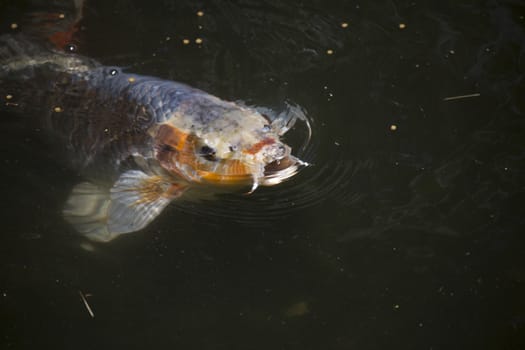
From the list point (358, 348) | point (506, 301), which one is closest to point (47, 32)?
point (358, 348)

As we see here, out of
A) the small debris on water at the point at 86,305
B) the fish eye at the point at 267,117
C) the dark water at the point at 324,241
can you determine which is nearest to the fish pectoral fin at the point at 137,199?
the dark water at the point at 324,241

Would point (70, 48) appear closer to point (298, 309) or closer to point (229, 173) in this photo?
point (229, 173)

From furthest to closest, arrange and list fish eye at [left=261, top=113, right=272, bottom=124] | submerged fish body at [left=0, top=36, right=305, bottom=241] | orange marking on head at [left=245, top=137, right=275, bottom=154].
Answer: fish eye at [left=261, top=113, right=272, bottom=124] < submerged fish body at [left=0, top=36, right=305, bottom=241] < orange marking on head at [left=245, top=137, right=275, bottom=154]

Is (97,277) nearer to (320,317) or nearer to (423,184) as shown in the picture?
(320,317)

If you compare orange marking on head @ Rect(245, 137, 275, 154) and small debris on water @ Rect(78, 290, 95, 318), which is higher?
orange marking on head @ Rect(245, 137, 275, 154)

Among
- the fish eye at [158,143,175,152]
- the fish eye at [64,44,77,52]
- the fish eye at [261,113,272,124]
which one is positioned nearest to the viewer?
the fish eye at [158,143,175,152]

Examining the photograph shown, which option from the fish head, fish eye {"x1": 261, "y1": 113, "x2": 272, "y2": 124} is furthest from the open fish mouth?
fish eye {"x1": 261, "y1": 113, "x2": 272, "y2": 124}

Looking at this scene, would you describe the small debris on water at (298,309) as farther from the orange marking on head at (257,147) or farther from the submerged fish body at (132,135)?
the orange marking on head at (257,147)

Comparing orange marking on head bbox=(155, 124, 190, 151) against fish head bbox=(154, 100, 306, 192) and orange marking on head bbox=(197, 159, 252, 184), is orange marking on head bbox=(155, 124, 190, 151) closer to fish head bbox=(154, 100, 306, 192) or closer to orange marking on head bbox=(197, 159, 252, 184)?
fish head bbox=(154, 100, 306, 192)

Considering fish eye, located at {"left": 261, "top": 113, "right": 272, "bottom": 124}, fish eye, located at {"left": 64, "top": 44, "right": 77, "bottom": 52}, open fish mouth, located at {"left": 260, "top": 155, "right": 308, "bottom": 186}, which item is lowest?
open fish mouth, located at {"left": 260, "top": 155, "right": 308, "bottom": 186}

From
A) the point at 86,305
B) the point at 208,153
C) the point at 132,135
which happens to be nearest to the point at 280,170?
the point at 208,153
